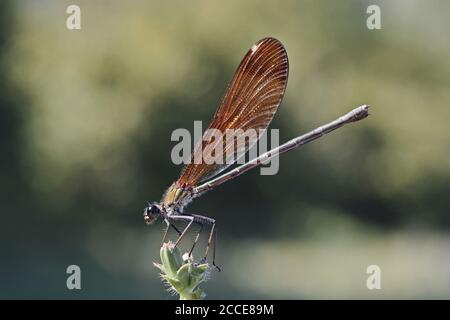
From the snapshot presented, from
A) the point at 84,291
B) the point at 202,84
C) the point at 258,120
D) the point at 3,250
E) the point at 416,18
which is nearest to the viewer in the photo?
the point at 258,120

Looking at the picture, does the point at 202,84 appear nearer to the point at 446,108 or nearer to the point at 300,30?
the point at 300,30

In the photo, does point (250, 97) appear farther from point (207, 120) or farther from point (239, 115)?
point (207, 120)

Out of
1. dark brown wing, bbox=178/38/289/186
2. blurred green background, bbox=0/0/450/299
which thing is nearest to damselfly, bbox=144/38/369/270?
dark brown wing, bbox=178/38/289/186

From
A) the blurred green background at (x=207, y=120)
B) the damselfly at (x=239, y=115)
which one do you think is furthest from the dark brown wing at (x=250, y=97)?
the blurred green background at (x=207, y=120)

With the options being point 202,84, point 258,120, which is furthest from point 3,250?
point 258,120

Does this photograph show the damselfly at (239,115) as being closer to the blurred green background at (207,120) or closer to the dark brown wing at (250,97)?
the dark brown wing at (250,97)

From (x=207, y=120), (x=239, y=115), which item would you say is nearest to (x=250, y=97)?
(x=239, y=115)
